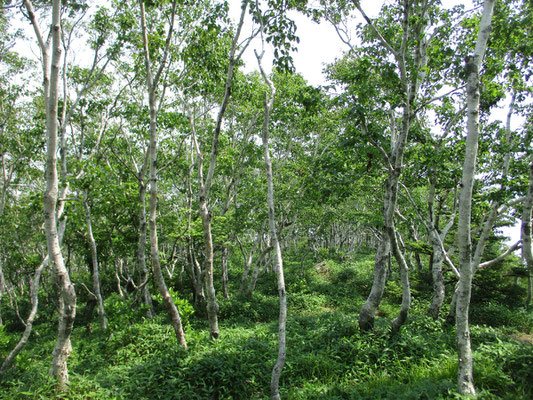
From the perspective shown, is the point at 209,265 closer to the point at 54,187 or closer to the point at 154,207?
the point at 154,207

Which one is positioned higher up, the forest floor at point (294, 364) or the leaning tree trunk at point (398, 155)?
the leaning tree trunk at point (398, 155)

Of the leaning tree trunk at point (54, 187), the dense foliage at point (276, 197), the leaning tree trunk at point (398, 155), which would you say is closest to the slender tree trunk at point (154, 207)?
the dense foliage at point (276, 197)

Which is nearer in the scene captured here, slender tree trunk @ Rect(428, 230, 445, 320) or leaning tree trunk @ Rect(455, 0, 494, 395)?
leaning tree trunk @ Rect(455, 0, 494, 395)

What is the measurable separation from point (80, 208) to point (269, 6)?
10.1m

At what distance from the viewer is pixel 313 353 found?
7.05 m

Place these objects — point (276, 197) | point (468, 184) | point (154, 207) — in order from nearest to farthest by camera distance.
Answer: point (468, 184) → point (154, 207) → point (276, 197)

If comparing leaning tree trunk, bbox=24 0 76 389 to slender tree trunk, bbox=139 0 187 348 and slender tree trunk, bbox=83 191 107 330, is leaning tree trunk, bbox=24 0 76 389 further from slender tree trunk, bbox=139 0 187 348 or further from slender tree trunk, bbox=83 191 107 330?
slender tree trunk, bbox=83 191 107 330

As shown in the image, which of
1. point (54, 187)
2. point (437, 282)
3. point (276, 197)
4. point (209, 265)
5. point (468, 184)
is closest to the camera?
point (468, 184)

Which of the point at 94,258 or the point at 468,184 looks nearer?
the point at 468,184

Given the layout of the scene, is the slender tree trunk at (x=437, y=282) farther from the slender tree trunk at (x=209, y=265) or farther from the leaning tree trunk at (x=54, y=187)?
the leaning tree trunk at (x=54, y=187)

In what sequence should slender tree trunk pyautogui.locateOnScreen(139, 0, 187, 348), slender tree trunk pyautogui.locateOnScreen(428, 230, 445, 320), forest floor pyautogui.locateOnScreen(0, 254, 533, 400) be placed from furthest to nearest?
slender tree trunk pyautogui.locateOnScreen(428, 230, 445, 320), slender tree trunk pyautogui.locateOnScreen(139, 0, 187, 348), forest floor pyautogui.locateOnScreen(0, 254, 533, 400)

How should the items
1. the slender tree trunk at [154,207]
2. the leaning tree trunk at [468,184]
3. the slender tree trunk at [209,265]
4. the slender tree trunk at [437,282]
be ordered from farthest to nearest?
the slender tree trunk at [437,282], the slender tree trunk at [209,265], the slender tree trunk at [154,207], the leaning tree trunk at [468,184]

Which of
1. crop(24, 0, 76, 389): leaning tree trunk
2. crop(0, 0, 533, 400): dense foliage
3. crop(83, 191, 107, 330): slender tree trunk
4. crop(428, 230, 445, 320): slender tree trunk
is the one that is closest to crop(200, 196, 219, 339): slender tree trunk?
crop(0, 0, 533, 400): dense foliage

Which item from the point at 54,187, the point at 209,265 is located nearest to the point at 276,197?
the point at 209,265
